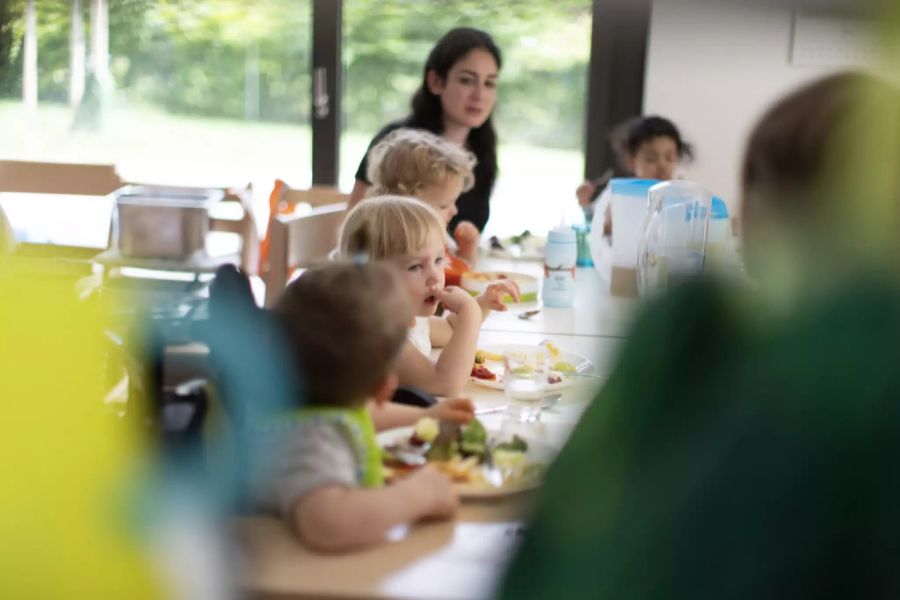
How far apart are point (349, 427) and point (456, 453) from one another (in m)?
0.23

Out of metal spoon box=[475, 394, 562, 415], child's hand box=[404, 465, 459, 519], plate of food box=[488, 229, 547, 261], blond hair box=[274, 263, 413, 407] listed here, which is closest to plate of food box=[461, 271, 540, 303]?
plate of food box=[488, 229, 547, 261]

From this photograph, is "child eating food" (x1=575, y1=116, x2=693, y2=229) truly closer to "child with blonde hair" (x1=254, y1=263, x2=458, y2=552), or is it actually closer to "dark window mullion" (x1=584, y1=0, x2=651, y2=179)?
"dark window mullion" (x1=584, y1=0, x2=651, y2=179)

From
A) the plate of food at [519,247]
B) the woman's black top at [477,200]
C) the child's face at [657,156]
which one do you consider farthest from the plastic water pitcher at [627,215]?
Answer: the child's face at [657,156]

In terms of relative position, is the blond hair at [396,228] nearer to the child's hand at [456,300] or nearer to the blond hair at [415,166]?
the child's hand at [456,300]

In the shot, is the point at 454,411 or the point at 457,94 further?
the point at 457,94

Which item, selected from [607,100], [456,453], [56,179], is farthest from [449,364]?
[607,100]

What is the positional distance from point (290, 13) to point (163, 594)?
296 cm

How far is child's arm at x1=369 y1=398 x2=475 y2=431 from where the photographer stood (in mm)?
893

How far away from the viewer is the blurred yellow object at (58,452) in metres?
0.17

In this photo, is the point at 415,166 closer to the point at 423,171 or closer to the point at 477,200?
the point at 423,171

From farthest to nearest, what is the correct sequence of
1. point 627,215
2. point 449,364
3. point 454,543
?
point 627,215 → point 449,364 → point 454,543

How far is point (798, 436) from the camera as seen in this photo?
0.47 feet

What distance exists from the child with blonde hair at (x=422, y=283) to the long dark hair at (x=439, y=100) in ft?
3.15

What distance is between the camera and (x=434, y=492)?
0.68 metres
